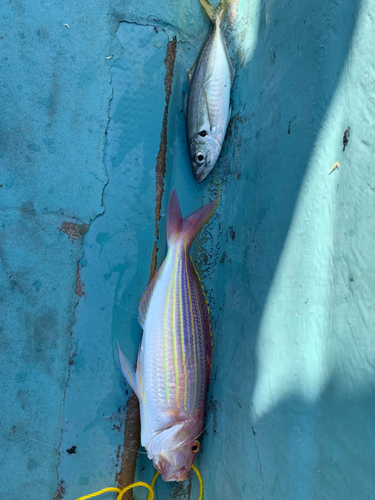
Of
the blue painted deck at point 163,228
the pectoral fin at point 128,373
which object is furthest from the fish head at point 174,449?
the pectoral fin at point 128,373

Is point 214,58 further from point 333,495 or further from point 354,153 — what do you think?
point 333,495

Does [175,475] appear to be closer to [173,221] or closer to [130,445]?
[130,445]

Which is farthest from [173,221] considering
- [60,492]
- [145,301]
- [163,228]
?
[60,492]

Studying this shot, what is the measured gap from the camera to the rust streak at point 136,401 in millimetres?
1923

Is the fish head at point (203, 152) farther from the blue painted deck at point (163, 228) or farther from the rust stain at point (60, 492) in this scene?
the rust stain at point (60, 492)

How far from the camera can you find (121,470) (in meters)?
1.91

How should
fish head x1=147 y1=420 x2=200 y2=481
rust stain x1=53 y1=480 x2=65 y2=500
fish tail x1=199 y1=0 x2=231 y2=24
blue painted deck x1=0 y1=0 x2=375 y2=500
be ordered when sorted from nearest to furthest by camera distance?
1. blue painted deck x1=0 y1=0 x2=375 y2=500
2. fish head x1=147 y1=420 x2=200 y2=481
3. rust stain x1=53 y1=480 x2=65 y2=500
4. fish tail x1=199 y1=0 x2=231 y2=24

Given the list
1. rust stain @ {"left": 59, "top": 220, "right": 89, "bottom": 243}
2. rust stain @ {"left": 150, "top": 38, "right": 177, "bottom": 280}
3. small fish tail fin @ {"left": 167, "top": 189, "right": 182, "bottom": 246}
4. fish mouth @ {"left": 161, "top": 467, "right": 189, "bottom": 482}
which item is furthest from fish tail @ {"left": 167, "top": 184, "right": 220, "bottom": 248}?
fish mouth @ {"left": 161, "top": 467, "right": 189, "bottom": 482}

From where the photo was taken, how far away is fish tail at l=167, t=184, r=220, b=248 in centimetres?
188

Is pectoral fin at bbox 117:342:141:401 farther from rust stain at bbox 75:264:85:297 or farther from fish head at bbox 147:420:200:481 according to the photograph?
rust stain at bbox 75:264:85:297

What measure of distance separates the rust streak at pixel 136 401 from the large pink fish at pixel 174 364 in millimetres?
208

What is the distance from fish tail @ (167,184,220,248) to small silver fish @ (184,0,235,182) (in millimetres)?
273

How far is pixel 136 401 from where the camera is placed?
6.52ft

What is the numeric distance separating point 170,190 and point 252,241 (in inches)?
27.5
